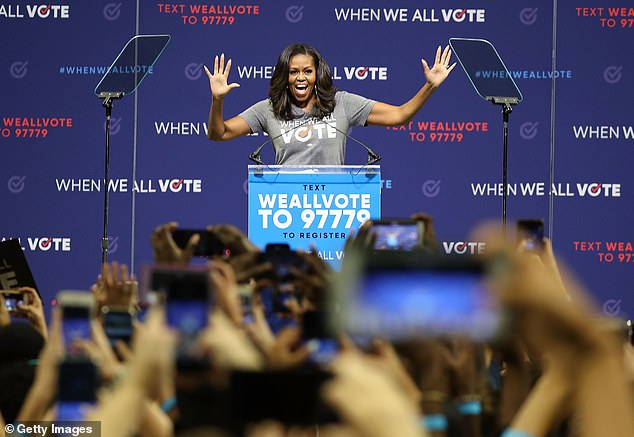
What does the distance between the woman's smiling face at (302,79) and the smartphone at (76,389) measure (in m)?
3.76

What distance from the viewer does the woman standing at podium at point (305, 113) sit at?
5.11m

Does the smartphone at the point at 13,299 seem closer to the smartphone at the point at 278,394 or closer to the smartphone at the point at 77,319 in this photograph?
A: the smartphone at the point at 77,319

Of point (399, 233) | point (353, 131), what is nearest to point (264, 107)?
point (353, 131)

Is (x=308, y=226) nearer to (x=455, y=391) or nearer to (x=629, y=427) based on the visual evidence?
(x=455, y=391)

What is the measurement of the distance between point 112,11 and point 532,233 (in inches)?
228

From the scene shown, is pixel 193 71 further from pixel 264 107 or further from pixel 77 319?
pixel 77 319

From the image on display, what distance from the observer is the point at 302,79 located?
5.22m

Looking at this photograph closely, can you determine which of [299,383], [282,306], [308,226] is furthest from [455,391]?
[308,226]

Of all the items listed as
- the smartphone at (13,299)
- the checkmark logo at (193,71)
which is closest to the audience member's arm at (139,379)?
the smartphone at (13,299)

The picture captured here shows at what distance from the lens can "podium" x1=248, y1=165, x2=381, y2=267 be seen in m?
4.46

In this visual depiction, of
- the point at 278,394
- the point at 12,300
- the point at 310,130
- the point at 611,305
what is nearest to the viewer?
the point at 278,394

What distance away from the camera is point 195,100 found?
24.6ft

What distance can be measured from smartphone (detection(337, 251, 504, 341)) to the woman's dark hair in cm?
378

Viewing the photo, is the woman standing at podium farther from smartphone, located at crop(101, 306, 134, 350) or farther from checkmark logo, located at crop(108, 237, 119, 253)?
smartphone, located at crop(101, 306, 134, 350)
